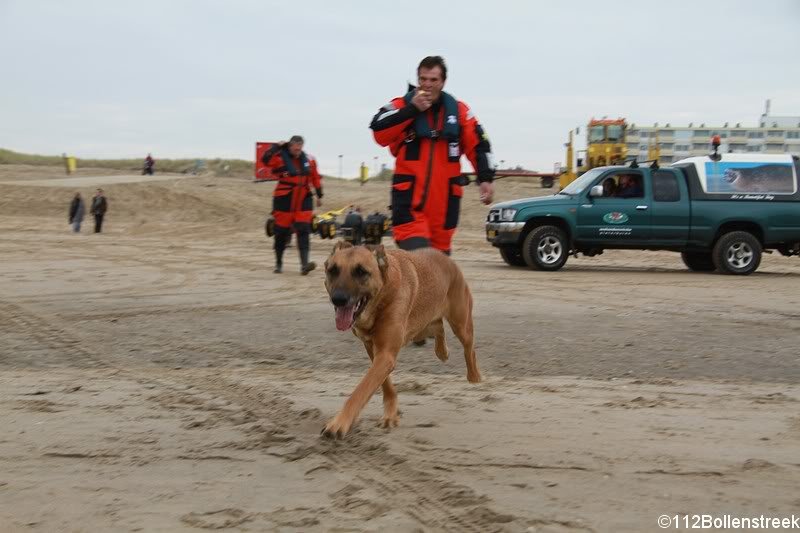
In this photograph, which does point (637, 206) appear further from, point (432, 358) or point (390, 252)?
point (390, 252)

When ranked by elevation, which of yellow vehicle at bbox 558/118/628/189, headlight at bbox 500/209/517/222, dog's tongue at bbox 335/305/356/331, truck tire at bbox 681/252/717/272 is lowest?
truck tire at bbox 681/252/717/272

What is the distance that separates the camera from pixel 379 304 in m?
4.87

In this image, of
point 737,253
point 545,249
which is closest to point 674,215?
point 737,253

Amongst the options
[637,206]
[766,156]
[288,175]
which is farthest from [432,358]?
[766,156]

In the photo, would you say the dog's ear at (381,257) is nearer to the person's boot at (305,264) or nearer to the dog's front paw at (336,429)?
the dog's front paw at (336,429)

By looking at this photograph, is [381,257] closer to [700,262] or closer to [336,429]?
[336,429]

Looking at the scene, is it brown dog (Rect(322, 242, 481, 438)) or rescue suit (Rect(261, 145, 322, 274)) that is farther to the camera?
rescue suit (Rect(261, 145, 322, 274))

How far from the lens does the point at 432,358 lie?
23.6 feet

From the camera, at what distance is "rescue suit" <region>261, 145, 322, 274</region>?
Result: 45.8ft

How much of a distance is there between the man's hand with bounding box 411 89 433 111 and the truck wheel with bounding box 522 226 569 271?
1003 centimetres

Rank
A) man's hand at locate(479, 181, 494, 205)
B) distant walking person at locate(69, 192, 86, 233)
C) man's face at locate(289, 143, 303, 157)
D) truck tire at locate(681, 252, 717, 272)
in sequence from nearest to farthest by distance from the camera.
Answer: man's hand at locate(479, 181, 494, 205), man's face at locate(289, 143, 303, 157), truck tire at locate(681, 252, 717, 272), distant walking person at locate(69, 192, 86, 233)

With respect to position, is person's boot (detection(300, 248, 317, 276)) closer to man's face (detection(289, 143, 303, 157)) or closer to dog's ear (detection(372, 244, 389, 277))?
man's face (detection(289, 143, 303, 157))

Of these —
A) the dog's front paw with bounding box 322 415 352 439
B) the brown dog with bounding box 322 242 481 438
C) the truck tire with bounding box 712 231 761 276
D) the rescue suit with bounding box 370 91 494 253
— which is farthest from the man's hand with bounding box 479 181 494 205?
the truck tire with bounding box 712 231 761 276

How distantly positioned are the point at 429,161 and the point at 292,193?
7.33 meters
